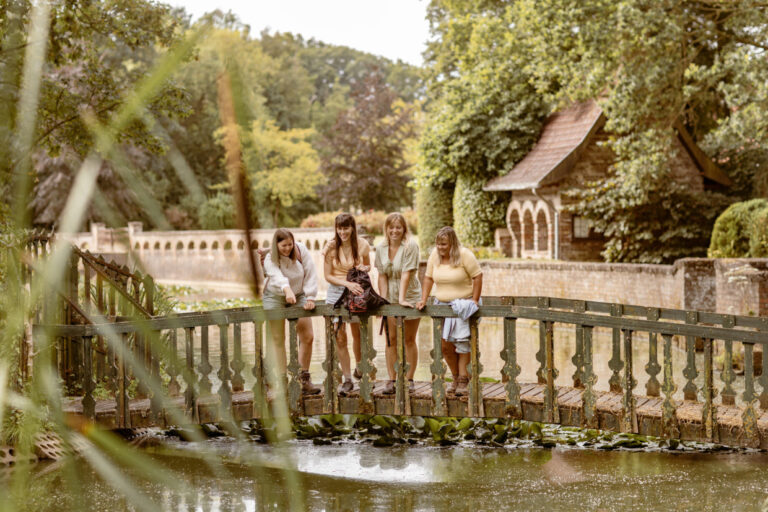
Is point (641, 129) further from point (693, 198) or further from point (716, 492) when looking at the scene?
point (716, 492)

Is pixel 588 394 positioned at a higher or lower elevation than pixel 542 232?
lower

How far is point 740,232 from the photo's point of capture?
17172 mm

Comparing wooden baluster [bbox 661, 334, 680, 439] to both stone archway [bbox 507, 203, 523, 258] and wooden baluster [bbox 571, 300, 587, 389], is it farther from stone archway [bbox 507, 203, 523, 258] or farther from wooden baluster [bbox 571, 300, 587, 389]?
stone archway [bbox 507, 203, 523, 258]

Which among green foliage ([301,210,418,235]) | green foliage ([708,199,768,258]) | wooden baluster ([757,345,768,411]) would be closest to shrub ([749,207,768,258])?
green foliage ([708,199,768,258])

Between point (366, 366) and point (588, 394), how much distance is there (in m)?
1.81

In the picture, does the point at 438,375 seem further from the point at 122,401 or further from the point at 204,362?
the point at 122,401

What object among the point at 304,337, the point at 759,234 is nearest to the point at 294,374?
the point at 304,337

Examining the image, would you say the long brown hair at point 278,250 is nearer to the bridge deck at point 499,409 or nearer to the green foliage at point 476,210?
the bridge deck at point 499,409

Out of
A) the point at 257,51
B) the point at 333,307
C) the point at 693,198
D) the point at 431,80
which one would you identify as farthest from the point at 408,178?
the point at 257,51

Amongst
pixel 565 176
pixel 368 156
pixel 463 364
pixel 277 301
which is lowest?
pixel 463 364

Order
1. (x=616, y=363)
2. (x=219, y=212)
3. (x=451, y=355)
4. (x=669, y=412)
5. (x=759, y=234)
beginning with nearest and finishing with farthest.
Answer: (x=219, y=212) → (x=669, y=412) → (x=616, y=363) → (x=451, y=355) → (x=759, y=234)

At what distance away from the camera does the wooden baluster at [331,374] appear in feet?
25.5

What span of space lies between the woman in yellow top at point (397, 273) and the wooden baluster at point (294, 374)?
0.75 meters

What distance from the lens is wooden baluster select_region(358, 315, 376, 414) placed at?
25.2ft
